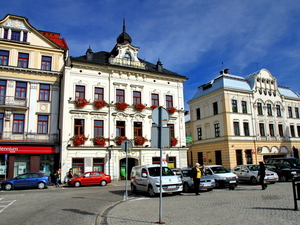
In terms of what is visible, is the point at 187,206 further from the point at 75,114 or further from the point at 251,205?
the point at 75,114

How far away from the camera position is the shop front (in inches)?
993

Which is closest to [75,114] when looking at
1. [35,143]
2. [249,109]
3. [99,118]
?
[99,118]

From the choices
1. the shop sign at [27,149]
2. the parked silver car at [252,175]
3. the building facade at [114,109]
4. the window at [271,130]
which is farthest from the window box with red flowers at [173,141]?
the window at [271,130]

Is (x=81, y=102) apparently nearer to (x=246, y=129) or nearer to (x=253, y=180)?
(x=253, y=180)

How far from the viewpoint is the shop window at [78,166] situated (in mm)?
26453

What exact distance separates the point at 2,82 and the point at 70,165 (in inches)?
432

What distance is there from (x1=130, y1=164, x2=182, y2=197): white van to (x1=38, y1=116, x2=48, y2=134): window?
1495 centimetres

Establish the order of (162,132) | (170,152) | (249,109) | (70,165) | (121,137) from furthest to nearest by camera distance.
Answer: (249,109)
(170,152)
(121,137)
(70,165)
(162,132)

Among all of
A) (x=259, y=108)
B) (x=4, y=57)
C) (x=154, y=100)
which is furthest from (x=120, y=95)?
(x=259, y=108)

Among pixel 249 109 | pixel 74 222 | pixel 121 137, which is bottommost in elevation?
pixel 74 222

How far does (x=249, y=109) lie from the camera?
132 feet

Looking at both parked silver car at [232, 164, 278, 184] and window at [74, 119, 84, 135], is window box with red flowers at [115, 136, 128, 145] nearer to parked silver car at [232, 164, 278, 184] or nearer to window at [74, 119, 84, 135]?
window at [74, 119, 84, 135]

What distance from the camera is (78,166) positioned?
26703 mm

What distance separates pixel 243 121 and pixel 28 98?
29.1 meters
